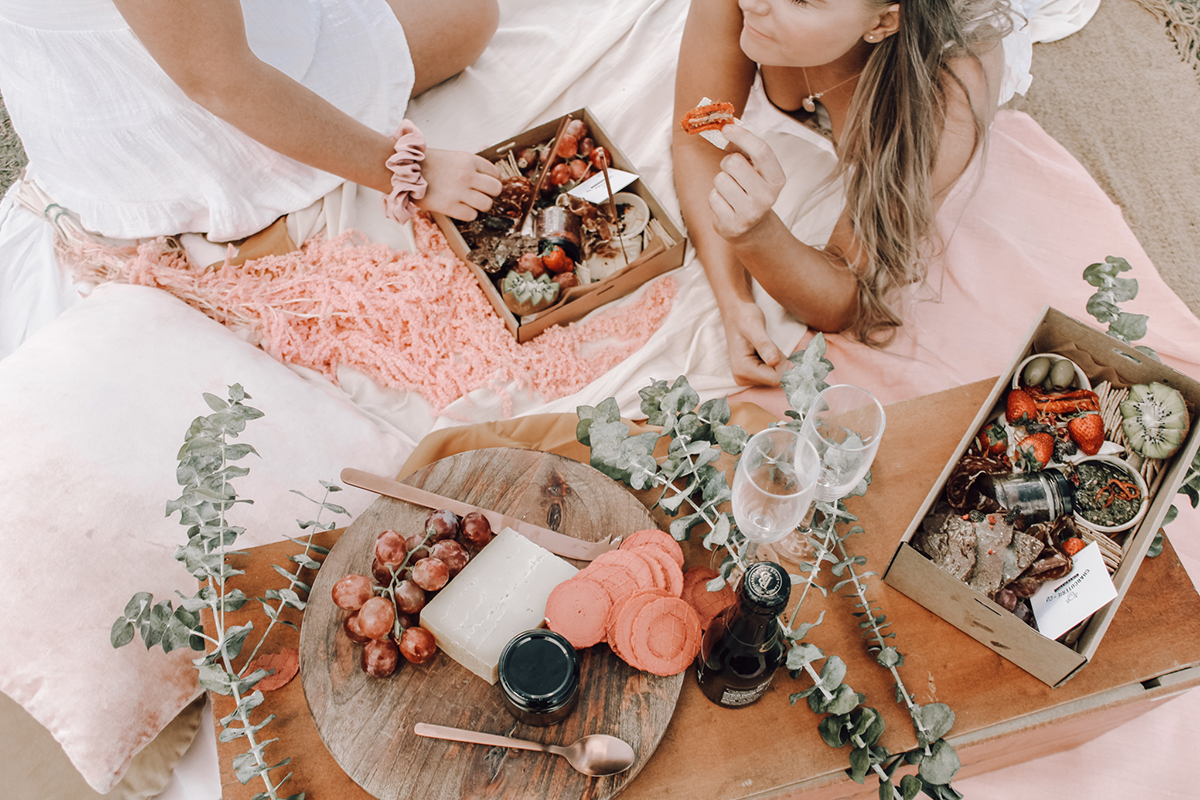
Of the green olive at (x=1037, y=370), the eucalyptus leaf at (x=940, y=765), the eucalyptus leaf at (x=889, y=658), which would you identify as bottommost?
the eucalyptus leaf at (x=940, y=765)

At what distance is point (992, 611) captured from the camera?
2.44ft

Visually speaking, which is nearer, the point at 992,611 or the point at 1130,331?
the point at 992,611

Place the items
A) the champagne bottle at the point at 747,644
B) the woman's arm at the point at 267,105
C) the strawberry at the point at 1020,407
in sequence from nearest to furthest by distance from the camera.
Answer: the champagne bottle at the point at 747,644
the strawberry at the point at 1020,407
the woman's arm at the point at 267,105

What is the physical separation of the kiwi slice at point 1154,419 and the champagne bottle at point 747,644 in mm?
514

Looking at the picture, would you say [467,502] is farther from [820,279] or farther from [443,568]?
[820,279]

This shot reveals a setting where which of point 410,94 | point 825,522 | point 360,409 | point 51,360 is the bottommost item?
point 360,409

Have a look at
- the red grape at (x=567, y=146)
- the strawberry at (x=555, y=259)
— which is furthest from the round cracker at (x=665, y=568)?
the red grape at (x=567, y=146)

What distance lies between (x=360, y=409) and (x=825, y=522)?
83 cm

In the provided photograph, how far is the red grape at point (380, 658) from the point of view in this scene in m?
0.76

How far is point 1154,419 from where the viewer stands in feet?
2.81

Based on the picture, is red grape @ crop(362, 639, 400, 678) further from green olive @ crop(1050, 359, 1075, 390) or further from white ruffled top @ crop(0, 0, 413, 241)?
white ruffled top @ crop(0, 0, 413, 241)

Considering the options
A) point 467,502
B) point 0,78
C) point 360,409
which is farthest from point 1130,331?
point 0,78

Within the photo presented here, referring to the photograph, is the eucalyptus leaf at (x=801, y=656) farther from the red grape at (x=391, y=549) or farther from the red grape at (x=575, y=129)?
the red grape at (x=575, y=129)

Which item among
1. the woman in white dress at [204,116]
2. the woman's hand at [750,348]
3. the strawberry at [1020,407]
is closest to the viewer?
the strawberry at [1020,407]
